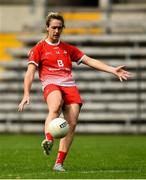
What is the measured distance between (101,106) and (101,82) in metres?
0.95

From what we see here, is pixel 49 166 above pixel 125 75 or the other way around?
the other way around

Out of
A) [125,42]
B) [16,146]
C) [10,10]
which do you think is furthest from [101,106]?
[16,146]

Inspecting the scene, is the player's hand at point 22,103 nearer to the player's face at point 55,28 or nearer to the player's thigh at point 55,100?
the player's thigh at point 55,100

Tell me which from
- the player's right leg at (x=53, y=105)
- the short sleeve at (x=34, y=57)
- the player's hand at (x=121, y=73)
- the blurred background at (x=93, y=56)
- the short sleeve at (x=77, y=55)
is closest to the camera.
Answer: the player's right leg at (x=53, y=105)

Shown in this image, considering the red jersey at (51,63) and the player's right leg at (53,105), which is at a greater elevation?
the red jersey at (51,63)

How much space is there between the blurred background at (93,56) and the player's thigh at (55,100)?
1526 cm

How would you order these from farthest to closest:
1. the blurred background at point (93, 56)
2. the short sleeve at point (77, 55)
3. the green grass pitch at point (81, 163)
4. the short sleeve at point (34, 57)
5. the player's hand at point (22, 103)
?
the blurred background at point (93, 56), the short sleeve at point (77, 55), the short sleeve at point (34, 57), the player's hand at point (22, 103), the green grass pitch at point (81, 163)

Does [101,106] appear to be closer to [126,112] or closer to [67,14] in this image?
[126,112]

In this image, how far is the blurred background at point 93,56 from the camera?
28.8 meters

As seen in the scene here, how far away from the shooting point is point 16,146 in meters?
20.4

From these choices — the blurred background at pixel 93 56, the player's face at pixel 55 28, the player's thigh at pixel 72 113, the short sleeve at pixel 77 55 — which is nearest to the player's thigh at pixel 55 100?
the player's thigh at pixel 72 113

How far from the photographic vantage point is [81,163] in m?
Result: 14.5

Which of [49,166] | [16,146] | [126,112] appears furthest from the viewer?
[126,112]

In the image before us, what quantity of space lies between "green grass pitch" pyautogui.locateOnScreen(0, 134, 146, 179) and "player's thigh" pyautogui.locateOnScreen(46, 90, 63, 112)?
2.93ft
